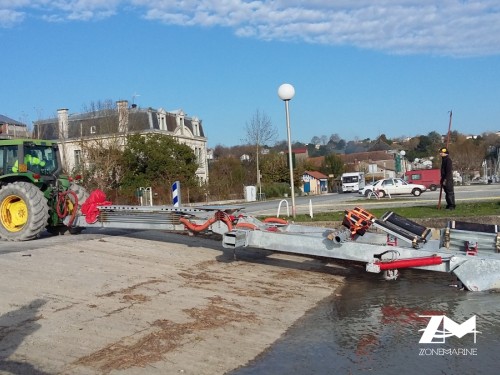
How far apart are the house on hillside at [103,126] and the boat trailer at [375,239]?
34991 mm

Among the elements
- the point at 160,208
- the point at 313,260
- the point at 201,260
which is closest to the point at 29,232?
the point at 160,208

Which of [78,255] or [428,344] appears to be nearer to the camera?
[428,344]

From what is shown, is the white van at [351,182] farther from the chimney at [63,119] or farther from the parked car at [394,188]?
the chimney at [63,119]

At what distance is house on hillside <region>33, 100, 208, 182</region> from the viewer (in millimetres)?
50062

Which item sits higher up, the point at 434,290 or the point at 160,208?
the point at 160,208

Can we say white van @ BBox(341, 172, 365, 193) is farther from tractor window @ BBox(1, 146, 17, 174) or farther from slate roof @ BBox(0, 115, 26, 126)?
tractor window @ BBox(1, 146, 17, 174)

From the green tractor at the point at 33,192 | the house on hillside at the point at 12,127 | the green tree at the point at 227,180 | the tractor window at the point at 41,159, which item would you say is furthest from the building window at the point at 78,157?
the green tractor at the point at 33,192

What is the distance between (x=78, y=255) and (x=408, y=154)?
15122 centimetres

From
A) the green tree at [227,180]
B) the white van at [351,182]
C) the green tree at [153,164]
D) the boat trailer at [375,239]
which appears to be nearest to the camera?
the boat trailer at [375,239]

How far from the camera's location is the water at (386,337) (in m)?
6.04

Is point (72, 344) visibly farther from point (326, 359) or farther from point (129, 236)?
point (129, 236)

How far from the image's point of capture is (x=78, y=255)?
10453mm

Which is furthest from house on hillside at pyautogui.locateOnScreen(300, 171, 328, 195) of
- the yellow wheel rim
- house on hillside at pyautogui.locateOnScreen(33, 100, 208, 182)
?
the yellow wheel rim

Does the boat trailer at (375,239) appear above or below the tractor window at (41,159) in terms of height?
below
